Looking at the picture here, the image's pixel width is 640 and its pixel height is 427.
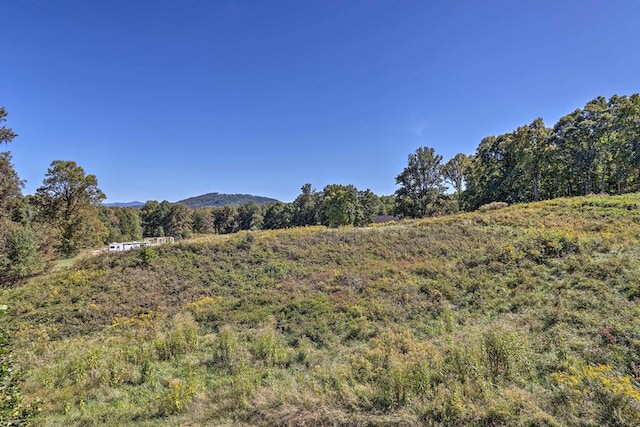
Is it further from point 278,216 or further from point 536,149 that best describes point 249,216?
point 536,149

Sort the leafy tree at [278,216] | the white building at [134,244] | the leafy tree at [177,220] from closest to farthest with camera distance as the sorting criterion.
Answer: the white building at [134,244]
the leafy tree at [278,216]
the leafy tree at [177,220]

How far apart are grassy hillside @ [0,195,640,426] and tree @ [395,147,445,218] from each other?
19.3 metres

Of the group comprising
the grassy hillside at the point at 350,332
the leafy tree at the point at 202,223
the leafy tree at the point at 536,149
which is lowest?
the grassy hillside at the point at 350,332

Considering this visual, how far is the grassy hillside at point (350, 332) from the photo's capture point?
4.98 metres

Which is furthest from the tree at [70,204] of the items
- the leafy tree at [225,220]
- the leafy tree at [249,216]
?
A: the leafy tree at [225,220]

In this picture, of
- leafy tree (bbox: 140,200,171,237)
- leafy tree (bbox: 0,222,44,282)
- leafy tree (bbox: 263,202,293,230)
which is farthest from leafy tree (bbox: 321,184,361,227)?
leafy tree (bbox: 140,200,171,237)

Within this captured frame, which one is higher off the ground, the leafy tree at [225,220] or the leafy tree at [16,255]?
the leafy tree at [225,220]

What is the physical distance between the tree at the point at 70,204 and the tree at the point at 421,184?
117 feet

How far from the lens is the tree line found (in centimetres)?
1923

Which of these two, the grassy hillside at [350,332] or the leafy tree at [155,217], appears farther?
the leafy tree at [155,217]

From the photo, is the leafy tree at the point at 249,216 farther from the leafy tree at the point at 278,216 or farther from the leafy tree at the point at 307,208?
the leafy tree at the point at 307,208

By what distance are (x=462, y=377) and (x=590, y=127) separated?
128 feet

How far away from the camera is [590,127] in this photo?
30875mm

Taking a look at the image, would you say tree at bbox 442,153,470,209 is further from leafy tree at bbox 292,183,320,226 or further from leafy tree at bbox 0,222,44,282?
leafy tree at bbox 0,222,44,282
